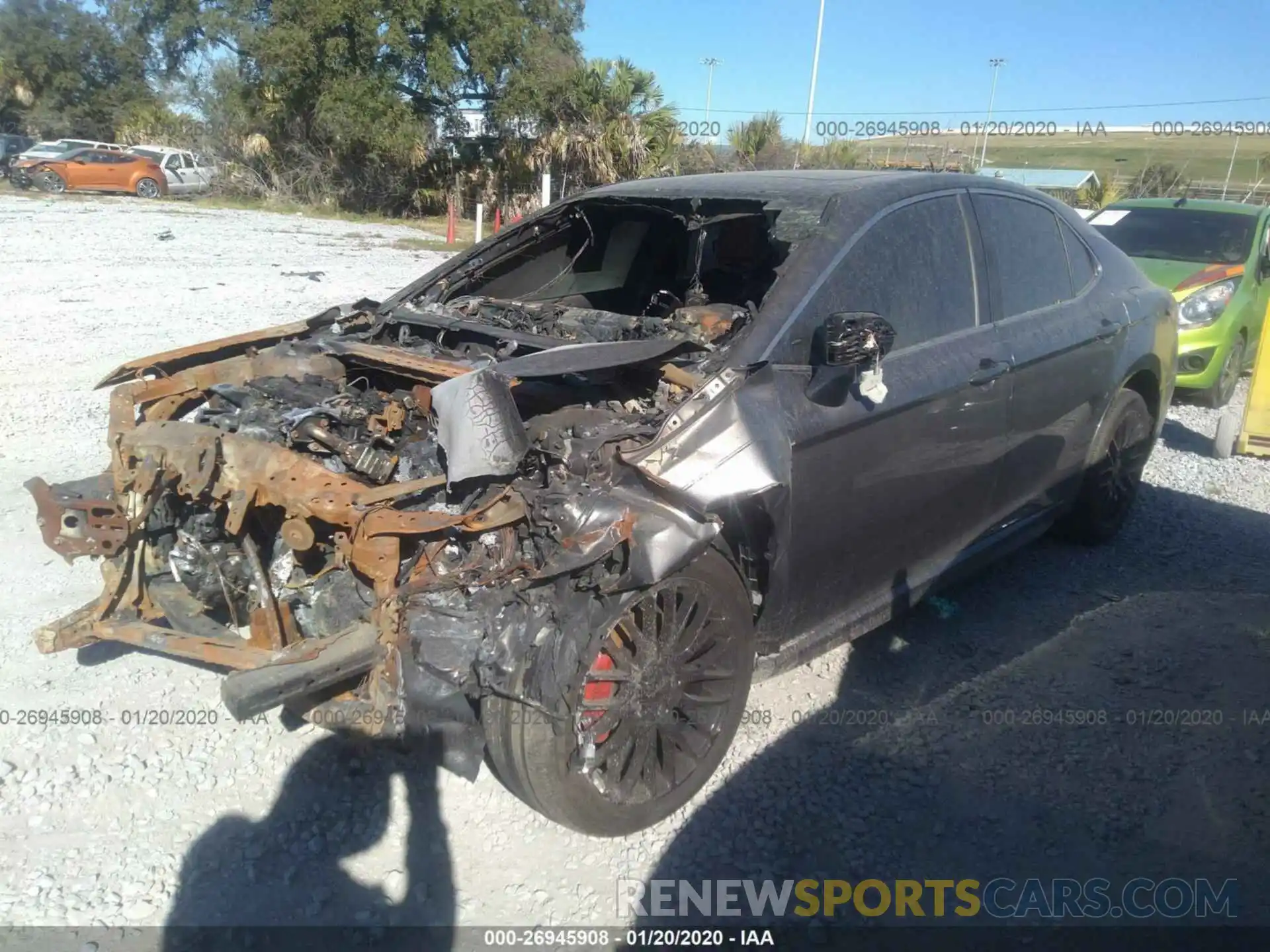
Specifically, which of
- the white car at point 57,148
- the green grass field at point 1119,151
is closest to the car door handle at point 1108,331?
the white car at point 57,148

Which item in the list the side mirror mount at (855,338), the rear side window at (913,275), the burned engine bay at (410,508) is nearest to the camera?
the burned engine bay at (410,508)

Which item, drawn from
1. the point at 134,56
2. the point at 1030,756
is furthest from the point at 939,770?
the point at 134,56

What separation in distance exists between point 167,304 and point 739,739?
8933 mm

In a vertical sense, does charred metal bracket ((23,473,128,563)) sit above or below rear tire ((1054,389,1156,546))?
above

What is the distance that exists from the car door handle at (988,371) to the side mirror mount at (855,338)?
0.71 meters

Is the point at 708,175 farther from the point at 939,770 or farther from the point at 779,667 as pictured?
the point at 939,770

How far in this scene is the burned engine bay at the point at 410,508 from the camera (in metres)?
2.48

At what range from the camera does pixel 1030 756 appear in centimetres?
326

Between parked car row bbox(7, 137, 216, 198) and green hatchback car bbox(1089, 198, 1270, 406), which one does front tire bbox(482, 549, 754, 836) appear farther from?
parked car row bbox(7, 137, 216, 198)

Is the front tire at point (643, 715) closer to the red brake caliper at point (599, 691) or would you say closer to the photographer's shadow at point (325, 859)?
the red brake caliper at point (599, 691)

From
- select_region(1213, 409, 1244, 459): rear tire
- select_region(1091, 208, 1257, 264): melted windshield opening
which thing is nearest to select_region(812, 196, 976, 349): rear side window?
select_region(1213, 409, 1244, 459): rear tire

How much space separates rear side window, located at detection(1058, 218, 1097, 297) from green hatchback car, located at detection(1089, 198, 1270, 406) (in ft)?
11.0

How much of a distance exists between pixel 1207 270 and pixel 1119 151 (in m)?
62.9

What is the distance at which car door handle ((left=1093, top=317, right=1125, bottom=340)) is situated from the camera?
427 cm
